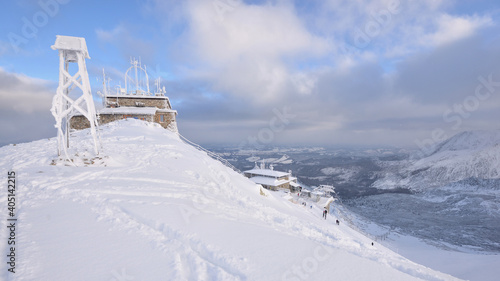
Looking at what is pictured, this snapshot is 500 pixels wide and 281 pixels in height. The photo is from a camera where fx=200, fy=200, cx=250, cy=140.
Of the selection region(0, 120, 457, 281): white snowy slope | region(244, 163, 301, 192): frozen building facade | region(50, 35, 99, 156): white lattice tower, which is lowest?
region(244, 163, 301, 192): frozen building facade

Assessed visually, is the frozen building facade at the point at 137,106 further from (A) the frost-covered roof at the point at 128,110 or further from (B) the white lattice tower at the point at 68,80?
(B) the white lattice tower at the point at 68,80

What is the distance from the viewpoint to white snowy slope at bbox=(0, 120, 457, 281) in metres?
4.77

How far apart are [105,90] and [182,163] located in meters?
27.3

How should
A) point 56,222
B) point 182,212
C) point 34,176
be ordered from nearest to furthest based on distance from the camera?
point 56,222
point 182,212
point 34,176

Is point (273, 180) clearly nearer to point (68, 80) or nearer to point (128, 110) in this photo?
point (128, 110)

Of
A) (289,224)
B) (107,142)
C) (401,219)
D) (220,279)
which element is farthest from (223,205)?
(401,219)

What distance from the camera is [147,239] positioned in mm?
5906

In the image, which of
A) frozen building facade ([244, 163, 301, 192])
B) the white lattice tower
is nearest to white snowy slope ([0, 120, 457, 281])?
the white lattice tower

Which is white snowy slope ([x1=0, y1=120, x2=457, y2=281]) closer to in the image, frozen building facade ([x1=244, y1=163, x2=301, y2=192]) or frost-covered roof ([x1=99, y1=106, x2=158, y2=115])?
frost-covered roof ([x1=99, y1=106, x2=158, y2=115])

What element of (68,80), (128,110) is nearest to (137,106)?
(128,110)

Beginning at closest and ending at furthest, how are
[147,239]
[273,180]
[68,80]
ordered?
1. [147,239]
2. [68,80]
3. [273,180]

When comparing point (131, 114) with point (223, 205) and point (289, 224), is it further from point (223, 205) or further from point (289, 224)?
point (289, 224)

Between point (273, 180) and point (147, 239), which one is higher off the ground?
point (147, 239)

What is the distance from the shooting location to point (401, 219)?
2420 inches
